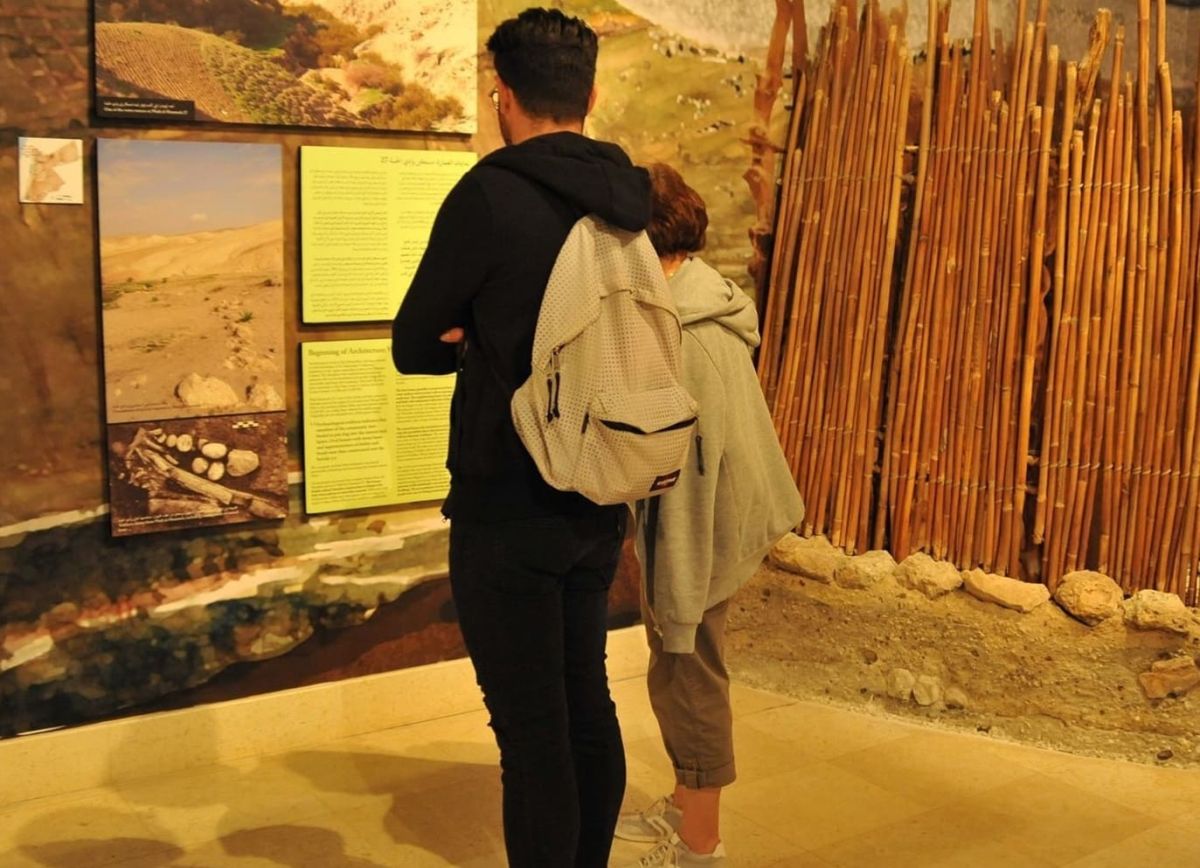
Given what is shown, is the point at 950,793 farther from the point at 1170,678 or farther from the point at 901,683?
the point at 1170,678

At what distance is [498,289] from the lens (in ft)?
5.88

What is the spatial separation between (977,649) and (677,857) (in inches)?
48.0

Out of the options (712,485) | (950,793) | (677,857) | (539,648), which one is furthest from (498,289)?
(950,793)

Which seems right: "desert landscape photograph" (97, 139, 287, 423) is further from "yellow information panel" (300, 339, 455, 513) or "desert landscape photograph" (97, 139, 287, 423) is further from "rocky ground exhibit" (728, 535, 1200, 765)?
"rocky ground exhibit" (728, 535, 1200, 765)

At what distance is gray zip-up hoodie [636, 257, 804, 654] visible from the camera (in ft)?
7.45

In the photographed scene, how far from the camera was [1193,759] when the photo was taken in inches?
125

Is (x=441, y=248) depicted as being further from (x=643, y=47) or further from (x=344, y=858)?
(x=643, y=47)

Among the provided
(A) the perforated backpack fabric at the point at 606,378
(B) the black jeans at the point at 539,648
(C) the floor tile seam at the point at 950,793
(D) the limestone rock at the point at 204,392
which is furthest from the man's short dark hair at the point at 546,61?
(C) the floor tile seam at the point at 950,793

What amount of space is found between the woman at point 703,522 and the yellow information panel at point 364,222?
3.37ft

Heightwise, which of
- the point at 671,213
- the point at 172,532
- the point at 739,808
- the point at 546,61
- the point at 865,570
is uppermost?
the point at 546,61

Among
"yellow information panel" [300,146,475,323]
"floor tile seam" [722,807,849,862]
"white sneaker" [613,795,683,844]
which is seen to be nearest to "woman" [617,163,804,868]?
"white sneaker" [613,795,683,844]

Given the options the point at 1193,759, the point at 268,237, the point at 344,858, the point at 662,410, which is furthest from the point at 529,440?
the point at 1193,759

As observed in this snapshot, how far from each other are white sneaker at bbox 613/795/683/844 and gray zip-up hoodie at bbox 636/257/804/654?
1.89ft

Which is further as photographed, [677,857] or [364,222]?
[364,222]
